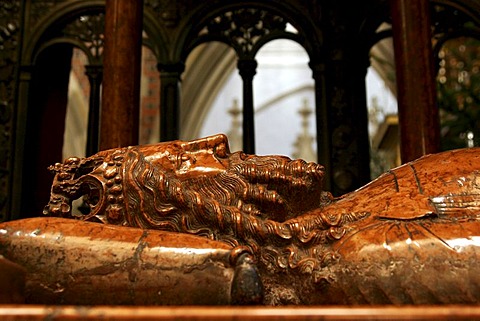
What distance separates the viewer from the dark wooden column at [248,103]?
4.48 metres

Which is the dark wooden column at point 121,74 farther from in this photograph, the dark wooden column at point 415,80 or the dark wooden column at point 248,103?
the dark wooden column at point 415,80

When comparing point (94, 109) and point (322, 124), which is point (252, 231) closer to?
point (322, 124)

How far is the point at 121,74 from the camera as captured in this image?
342 cm

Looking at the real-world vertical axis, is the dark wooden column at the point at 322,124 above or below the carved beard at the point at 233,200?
above

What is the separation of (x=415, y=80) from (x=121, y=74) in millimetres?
1460

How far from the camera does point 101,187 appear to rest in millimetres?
1829

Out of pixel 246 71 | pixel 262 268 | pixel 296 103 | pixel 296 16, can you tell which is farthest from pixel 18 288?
pixel 296 103

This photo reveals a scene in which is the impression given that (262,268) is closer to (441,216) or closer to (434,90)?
(441,216)

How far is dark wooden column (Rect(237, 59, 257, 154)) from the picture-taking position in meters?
4.48

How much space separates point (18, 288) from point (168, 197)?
0.51 m

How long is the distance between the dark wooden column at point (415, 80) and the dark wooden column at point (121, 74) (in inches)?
52.3

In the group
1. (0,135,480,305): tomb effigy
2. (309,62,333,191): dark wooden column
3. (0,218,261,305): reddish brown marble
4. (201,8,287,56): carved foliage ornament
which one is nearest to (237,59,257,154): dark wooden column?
(201,8,287,56): carved foliage ornament

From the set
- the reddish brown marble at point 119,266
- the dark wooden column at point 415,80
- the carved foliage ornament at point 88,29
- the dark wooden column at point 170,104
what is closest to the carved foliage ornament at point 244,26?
the dark wooden column at point 170,104

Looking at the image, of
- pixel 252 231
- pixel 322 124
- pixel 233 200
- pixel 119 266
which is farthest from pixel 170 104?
pixel 119 266
